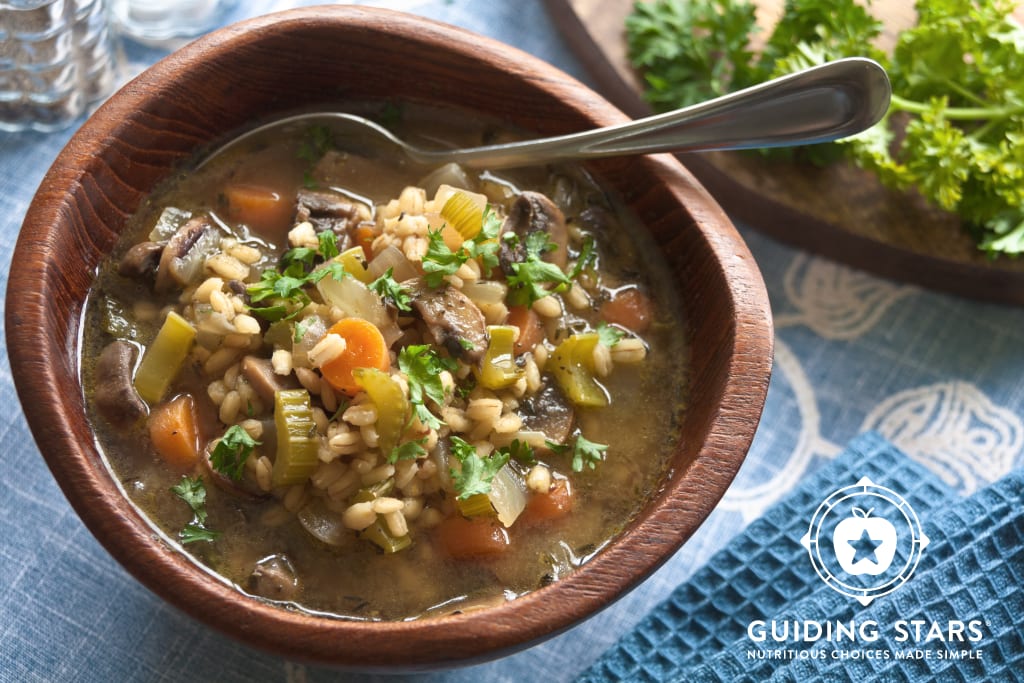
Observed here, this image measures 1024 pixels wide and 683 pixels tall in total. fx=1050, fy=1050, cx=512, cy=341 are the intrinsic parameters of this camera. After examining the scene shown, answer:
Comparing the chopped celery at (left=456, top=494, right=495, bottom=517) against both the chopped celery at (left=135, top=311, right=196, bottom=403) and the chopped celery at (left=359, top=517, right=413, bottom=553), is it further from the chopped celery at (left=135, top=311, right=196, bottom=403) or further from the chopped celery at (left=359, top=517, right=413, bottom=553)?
the chopped celery at (left=135, top=311, right=196, bottom=403)

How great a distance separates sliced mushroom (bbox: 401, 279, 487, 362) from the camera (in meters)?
2.67

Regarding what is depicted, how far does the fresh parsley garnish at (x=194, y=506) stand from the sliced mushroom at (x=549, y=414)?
855 mm

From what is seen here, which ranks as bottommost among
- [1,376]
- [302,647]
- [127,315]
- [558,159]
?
[1,376]

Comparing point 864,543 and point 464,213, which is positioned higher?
point 464,213

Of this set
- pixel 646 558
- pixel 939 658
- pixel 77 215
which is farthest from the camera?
pixel 939 658

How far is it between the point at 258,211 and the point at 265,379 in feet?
2.09

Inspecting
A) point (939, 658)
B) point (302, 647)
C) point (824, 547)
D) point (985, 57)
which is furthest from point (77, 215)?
point (985, 57)

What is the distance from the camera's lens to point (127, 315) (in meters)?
2.86

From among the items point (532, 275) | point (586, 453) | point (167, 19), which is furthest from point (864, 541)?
point (167, 19)

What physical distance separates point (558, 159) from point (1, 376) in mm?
1879

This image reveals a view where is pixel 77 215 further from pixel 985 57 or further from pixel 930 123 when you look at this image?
pixel 985 57

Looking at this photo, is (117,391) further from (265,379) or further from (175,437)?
(265,379)

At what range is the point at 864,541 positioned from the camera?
10.7 feet

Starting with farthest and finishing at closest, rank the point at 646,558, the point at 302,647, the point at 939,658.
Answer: the point at 939,658 < the point at 646,558 < the point at 302,647
